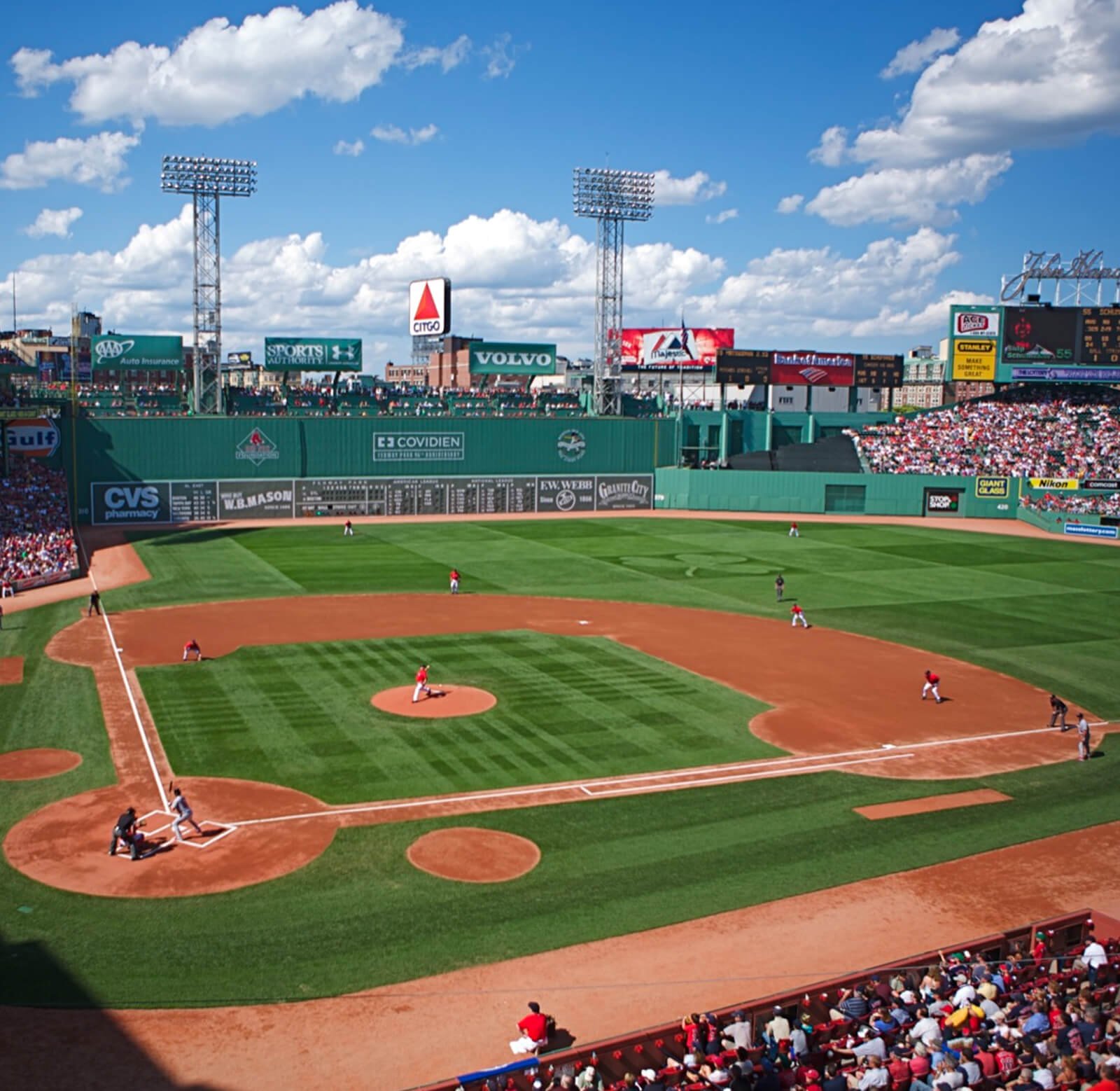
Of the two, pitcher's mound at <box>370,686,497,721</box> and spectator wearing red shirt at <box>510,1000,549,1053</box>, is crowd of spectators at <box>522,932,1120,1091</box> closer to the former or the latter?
spectator wearing red shirt at <box>510,1000,549,1053</box>

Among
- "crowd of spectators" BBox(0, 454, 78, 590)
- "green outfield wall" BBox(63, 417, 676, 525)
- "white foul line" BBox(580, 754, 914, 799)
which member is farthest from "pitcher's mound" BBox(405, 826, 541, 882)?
"green outfield wall" BBox(63, 417, 676, 525)

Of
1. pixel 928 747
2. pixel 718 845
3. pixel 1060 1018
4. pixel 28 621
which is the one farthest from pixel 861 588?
pixel 1060 1018

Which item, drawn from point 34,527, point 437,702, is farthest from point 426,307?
point 437,702

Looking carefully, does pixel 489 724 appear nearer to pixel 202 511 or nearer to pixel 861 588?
pixel 861 588

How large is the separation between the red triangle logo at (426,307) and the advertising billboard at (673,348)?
18985 millimetres

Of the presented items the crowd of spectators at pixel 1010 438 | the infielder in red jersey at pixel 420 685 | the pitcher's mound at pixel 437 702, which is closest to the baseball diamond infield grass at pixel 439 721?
the pitcher's mound at pixel 437 702

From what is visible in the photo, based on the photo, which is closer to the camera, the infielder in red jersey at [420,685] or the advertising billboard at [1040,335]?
the infielder in red jersey at [420,685]

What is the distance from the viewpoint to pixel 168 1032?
590 inches

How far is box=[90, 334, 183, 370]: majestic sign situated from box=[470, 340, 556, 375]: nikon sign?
80.9 ft

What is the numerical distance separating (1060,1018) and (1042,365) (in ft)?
266

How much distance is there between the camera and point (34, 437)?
2542 inches

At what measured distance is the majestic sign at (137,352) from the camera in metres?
76.8

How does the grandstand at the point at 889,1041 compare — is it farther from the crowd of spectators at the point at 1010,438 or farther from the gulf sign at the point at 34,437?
the crowd of spectators at the point at 1010,438

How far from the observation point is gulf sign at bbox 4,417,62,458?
6356 cm
